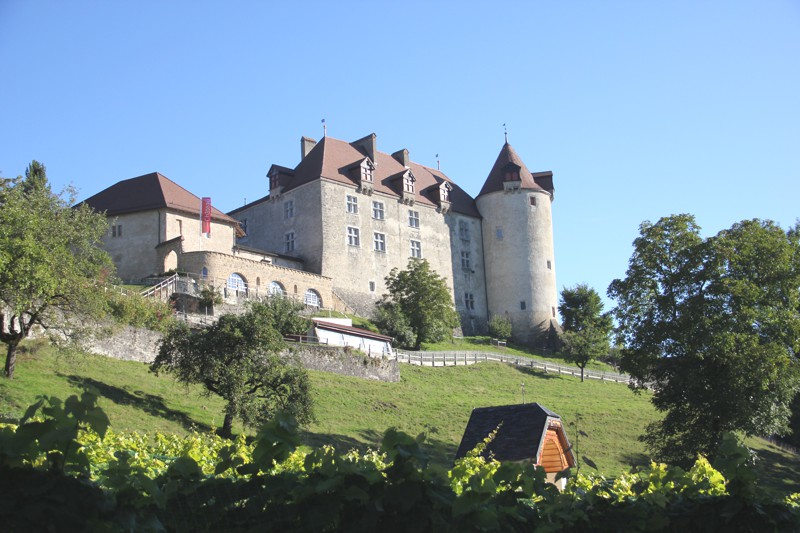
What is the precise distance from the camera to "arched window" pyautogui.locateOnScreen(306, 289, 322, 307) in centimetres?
6756

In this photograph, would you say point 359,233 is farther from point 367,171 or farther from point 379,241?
point 367,171

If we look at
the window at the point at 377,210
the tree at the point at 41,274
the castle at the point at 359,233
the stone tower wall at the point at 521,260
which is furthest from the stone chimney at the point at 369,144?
the tree at the point at 41,274

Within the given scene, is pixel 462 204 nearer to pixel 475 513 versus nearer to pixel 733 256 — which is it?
pixel 733 256

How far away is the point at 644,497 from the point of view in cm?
694

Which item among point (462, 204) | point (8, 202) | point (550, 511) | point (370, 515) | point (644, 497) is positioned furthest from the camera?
point (462, 204)

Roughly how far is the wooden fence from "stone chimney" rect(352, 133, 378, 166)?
26795 millimetres

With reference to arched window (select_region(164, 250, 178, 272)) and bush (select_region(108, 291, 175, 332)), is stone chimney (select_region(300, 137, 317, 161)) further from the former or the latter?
bush (select_region(108, 291, 175, 332))

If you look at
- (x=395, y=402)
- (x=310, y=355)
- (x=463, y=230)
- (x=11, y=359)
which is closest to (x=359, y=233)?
(x=463, y=230)

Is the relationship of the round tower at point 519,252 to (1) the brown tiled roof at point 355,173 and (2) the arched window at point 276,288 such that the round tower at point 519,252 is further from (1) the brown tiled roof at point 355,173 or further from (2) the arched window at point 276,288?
(2) the arched window at point 276,288

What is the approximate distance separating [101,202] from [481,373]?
31737mm

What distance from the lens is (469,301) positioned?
83500 millimetres

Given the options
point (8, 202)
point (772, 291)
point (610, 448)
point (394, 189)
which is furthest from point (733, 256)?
point (394, 189)

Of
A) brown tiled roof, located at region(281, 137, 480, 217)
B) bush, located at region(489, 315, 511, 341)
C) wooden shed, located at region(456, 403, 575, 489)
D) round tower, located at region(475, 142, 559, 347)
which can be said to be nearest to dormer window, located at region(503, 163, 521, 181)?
round tower, located at region(475, 142, 559, 347)

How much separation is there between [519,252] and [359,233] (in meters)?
17.0
